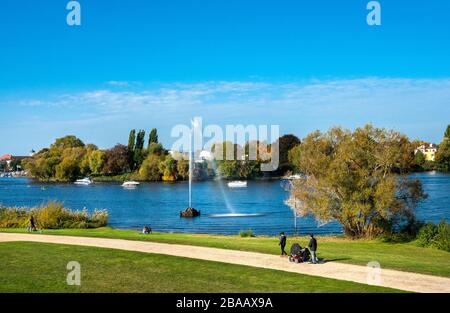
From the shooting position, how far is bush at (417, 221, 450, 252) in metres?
32.7

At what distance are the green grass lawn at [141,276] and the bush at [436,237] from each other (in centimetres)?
1713

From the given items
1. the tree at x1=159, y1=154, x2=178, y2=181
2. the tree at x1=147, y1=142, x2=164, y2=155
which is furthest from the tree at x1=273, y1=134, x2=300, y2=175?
the tree at x1=147, y1=142, x2=164, y2=155

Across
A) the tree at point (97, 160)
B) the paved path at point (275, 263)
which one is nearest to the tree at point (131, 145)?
the tree at point (97, 160)

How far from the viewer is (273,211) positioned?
73.4m

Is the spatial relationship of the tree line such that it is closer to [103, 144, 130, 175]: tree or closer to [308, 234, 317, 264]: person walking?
[103, 144, 130, 175]: tree

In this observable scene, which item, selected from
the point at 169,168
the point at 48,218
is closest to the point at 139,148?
the point at 169,168

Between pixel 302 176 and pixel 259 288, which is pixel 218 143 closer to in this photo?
pixel 302 176

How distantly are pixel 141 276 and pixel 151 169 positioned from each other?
139735mm

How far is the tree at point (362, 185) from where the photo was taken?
3916cm

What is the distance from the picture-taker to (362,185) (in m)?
39.4

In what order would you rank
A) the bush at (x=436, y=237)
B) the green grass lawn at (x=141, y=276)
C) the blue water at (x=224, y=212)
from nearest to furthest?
the green grass lawn at (x=141, y=276) → the bush at (x=436, y=237) → the blue water at (x=224, y=212)
